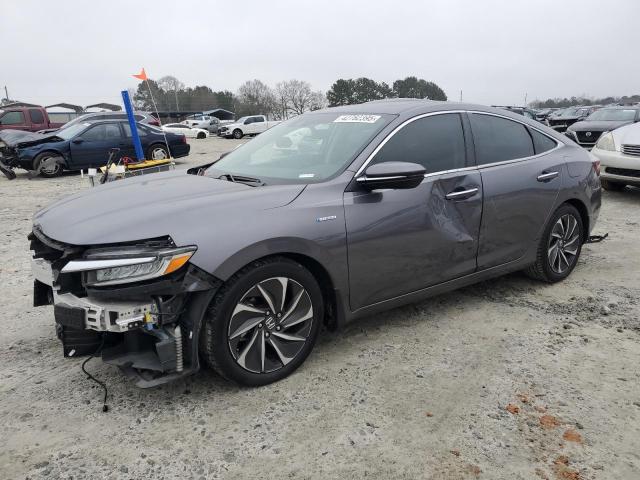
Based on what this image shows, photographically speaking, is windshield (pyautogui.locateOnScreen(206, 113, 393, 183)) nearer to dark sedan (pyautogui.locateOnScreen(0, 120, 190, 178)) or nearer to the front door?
the front door

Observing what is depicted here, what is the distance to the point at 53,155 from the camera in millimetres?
12641

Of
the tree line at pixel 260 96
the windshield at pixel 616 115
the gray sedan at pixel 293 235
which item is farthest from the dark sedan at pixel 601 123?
the tree line at pixel 260 96

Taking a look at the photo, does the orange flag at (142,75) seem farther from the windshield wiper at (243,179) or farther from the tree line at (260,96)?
the tree line at (260,96)

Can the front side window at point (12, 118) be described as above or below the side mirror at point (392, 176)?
above

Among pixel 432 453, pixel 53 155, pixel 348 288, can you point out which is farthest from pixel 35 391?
pixel 53 155

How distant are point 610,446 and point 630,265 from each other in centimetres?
315

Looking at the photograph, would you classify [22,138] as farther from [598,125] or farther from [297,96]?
[297,96]

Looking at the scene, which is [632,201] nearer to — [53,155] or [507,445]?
[507,445]

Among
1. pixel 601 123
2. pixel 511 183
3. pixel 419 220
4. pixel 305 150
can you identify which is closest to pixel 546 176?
pixel 511 183

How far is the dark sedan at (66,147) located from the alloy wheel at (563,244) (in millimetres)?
10495

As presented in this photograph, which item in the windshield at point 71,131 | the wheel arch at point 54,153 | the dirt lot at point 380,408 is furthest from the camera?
the windshield at point 71,131

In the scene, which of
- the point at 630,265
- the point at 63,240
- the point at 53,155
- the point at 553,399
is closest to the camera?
the point at 63,240

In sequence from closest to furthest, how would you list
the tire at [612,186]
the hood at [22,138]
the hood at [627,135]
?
the hood at [627,135]
the tire at [612,186]
the hood at [22,138]

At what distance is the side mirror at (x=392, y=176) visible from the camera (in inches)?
117
